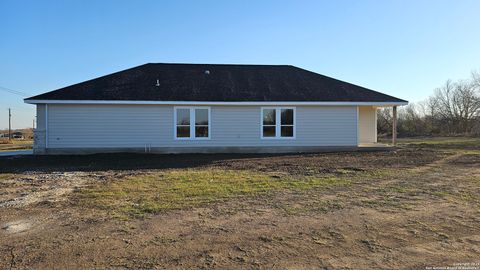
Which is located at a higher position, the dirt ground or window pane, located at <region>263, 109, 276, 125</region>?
window pane, located at <region>263, 109, 276, 125</region>

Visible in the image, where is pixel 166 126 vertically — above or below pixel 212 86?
below

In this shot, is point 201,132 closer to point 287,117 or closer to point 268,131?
point 268,131

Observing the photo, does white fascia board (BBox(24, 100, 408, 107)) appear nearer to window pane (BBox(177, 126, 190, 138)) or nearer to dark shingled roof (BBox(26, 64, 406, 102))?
dark shingled roof (BBox(26, 64, 406, 102))

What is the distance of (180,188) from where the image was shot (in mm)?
8523

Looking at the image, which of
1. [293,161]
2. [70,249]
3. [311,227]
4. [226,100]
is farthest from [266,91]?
[70,249]

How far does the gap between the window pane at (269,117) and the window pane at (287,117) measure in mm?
511

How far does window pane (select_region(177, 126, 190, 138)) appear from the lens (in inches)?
688

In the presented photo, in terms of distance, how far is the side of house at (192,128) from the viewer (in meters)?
16.8

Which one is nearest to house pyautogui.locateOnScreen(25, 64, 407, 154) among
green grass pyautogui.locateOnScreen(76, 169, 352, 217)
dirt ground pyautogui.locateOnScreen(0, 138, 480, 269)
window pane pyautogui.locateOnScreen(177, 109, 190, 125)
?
window pane pyautogui.locateOnScreen(177, 109, 190, 125)

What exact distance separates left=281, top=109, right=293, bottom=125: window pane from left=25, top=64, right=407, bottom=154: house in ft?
0.16

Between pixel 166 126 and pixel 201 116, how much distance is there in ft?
5.76

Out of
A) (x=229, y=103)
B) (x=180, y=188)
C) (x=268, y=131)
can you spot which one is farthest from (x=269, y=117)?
(x=180, y=188)

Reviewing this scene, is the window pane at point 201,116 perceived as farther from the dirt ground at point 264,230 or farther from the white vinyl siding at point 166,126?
the dirt ground at point 264,230

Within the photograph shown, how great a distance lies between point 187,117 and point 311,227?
12845 millimetres
